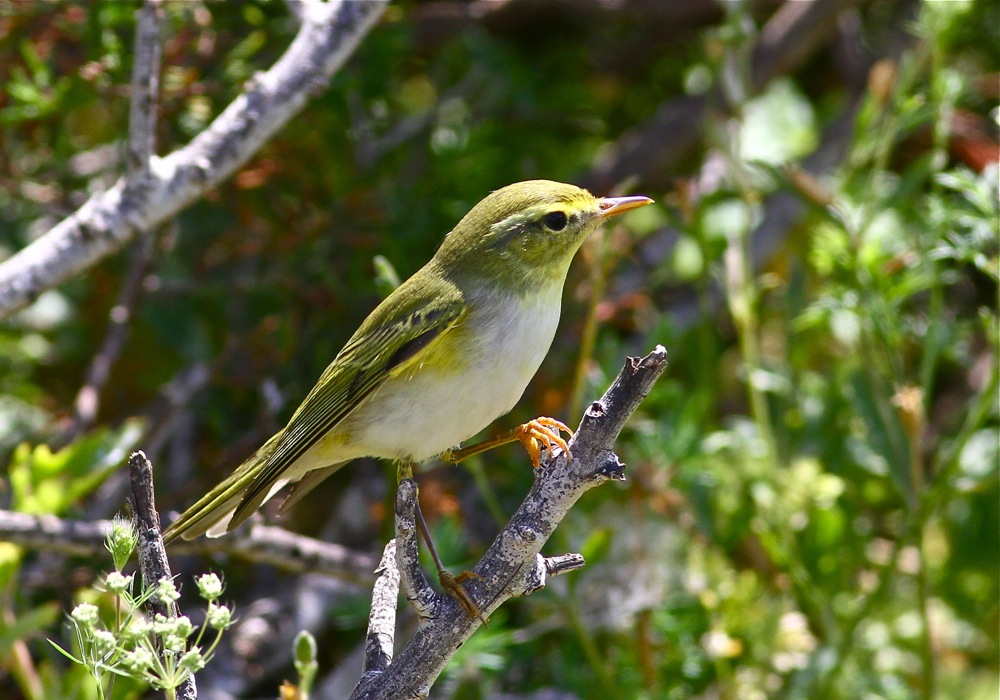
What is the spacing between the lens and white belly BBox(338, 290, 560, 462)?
8.52ft

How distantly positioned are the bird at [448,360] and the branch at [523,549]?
43 centimetres

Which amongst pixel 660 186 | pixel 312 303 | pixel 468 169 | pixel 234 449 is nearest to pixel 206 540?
pixel 234 449

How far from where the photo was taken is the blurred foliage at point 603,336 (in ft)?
11.2

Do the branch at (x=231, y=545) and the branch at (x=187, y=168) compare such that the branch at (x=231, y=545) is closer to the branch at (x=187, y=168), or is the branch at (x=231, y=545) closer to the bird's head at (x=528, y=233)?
the branch at (x=187, y=168)

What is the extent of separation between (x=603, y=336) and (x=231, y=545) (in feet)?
5.83

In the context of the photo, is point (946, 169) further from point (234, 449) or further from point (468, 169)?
point (234, 449)

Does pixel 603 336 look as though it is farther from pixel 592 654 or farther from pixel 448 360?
pixel 448 360

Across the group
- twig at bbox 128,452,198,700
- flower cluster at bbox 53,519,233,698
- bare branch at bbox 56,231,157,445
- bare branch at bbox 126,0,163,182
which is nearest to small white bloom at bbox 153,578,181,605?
flower cluster at bbox 53,519,233,698

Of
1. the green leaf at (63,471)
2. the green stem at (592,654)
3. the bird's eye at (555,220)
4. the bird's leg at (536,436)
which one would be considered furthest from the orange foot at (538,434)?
the green leaf at (63,471)

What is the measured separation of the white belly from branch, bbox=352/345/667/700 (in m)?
0.51

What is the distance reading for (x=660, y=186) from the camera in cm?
498

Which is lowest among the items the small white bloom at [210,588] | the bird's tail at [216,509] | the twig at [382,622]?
the bird's tail at [216,509]

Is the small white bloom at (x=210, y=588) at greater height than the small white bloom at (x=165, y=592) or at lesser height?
lesser

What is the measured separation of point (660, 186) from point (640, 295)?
0.87 metres
